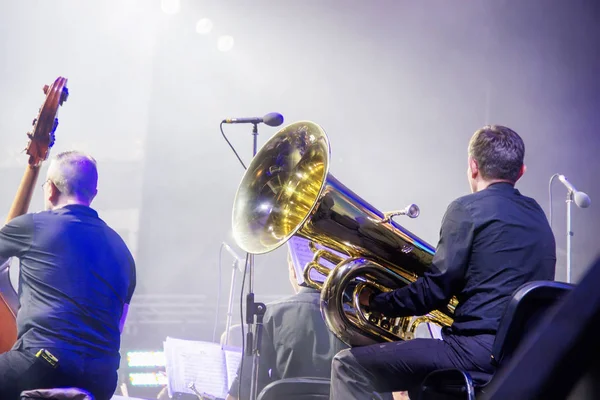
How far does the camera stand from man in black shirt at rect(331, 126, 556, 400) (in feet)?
6.98

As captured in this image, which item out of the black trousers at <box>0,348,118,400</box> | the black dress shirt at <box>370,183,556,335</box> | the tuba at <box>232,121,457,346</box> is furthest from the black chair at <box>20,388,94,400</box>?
the black dress shirt at <box>370,183,556,335</box>

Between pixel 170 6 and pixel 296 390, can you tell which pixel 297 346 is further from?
pixel 170 6

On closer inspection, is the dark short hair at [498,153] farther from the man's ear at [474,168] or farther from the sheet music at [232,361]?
the sheet music at [232,361]

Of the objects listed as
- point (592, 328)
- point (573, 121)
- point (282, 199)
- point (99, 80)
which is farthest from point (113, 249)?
point (99, 80)

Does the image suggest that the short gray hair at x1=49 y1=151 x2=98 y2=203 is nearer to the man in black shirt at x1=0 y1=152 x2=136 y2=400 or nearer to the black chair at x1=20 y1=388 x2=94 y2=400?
the man in black shirt at x1=0 y1=152 x2=136 y2=400

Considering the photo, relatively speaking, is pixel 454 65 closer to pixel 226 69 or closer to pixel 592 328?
pixel 226 69

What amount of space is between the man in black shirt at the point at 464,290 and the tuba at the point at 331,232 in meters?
0.13

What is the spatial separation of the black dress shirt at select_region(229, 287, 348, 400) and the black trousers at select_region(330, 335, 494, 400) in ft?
3.25

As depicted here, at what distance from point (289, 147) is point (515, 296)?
50.8 inches

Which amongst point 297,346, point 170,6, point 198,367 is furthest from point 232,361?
point 170,6

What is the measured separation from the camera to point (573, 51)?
7.16 meters

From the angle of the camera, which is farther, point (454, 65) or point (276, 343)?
point (454, 65)

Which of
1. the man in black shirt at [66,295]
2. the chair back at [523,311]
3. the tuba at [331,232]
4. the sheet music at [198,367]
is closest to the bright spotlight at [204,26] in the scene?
the sheet music at [198,367]

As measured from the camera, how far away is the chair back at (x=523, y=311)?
1.67 meters
